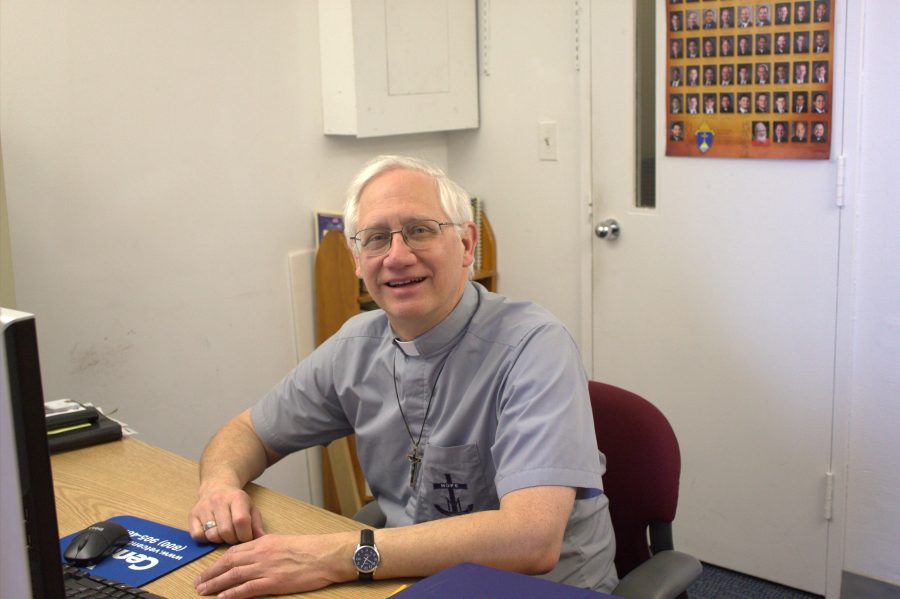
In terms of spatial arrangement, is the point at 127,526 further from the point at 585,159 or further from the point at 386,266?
the point at 585,159

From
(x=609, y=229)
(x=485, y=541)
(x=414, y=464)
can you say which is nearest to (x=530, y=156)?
(x=609, y=229)

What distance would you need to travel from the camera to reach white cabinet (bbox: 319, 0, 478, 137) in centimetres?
305

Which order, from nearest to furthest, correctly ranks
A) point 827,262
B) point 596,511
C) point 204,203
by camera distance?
point 596,511
point 827,262
point 204,203

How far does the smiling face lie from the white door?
4.58 ft

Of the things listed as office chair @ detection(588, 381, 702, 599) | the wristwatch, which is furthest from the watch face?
office chair @ detection(588, 381, 702, 599)

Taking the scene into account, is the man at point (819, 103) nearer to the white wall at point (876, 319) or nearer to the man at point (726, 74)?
the white wall at point (876, 319)

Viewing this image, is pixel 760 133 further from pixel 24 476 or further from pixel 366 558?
pixel 24 476

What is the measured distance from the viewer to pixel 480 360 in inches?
64.7

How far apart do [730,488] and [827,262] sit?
78 cm

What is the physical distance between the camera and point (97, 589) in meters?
1.28

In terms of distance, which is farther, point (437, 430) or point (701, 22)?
point (701, 22)

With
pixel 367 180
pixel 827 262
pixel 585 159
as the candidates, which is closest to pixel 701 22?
pixel 585 159

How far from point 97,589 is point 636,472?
3.02ft

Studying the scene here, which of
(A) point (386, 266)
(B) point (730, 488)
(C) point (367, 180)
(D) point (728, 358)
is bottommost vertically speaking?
(B) point (730, 488)
